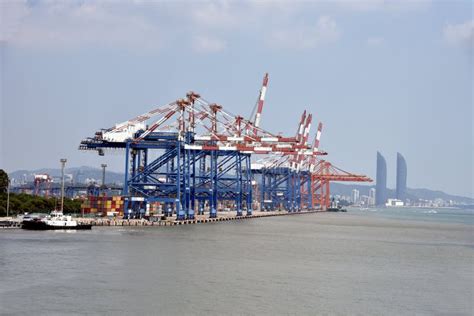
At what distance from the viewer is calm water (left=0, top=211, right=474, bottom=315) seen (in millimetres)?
29250

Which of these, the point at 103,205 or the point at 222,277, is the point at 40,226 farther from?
the point at 222,277

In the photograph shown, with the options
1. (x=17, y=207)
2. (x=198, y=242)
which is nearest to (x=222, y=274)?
(x=198, y=242)

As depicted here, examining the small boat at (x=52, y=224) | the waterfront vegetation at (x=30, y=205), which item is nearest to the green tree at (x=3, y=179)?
the waterfront vegetation at (x=30, y=205)

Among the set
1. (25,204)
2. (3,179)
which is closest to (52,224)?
(3,179)

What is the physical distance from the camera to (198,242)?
2325 inches

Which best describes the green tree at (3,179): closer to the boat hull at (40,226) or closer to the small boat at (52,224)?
the small boat at (52,224)

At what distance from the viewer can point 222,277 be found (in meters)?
37.3

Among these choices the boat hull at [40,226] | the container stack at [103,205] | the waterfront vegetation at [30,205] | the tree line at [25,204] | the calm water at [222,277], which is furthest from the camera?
the tree line at [25,204]

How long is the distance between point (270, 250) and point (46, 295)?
25666mm

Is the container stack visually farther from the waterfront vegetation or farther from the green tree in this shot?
the green tree

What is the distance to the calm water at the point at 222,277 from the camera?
29250mm

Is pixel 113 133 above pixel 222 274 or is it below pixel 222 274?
above

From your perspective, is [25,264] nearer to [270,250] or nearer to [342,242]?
[270,250]

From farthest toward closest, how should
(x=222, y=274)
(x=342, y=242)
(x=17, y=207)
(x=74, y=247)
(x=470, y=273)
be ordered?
(x=17, y=207) → (x=342, y=242) → (x=74, y=247) → (x=470, y=273) → (x=222, y=274)
